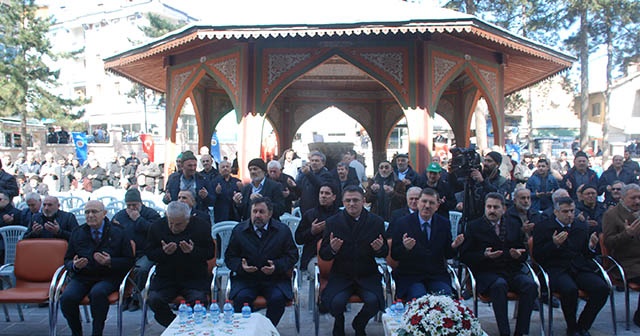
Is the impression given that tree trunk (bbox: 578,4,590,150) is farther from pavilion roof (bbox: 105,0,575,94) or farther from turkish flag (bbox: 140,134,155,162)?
turkish flag (bbox: 140,134,155,162)

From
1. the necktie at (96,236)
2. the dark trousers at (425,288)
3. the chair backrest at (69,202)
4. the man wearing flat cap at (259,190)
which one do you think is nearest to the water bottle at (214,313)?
the necktie at (96,236)

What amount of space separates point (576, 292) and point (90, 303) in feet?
14.2

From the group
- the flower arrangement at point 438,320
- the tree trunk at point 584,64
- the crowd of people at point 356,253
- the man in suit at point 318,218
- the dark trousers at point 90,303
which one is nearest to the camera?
the flower arrangement at point 438,320

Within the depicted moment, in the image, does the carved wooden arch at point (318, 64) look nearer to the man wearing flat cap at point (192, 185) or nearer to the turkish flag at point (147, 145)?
the man wearing flat cap at point (192, 185)

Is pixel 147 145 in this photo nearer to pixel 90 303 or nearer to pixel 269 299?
pixel 90 303

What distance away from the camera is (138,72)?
12586 millimetres

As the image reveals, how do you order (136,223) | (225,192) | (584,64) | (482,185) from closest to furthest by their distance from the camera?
(136,223), (482,185), (225,192), (584,64)

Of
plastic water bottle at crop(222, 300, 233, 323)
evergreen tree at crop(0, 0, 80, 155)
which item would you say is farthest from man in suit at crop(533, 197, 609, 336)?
evergreen tree at crop(0, 0, 80, 155)

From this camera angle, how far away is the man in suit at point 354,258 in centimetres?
454

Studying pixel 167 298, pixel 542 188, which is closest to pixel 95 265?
pixel 167 298

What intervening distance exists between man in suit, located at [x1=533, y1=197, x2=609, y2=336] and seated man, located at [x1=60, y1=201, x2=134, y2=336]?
3920mm

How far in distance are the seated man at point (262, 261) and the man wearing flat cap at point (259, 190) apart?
4.54ft

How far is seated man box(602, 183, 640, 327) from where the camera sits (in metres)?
5.03

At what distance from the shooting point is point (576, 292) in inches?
184
